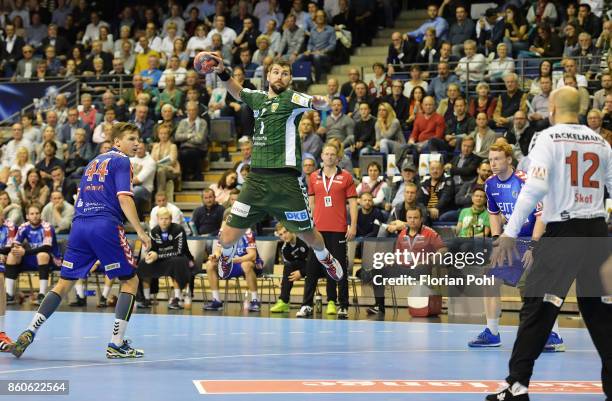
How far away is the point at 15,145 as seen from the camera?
21469 millimetres

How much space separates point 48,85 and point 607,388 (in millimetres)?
18218

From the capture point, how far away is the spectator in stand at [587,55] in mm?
18081

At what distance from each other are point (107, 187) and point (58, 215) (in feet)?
31.1

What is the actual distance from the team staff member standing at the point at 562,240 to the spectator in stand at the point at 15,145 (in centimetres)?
1604

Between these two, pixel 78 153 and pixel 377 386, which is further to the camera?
pixel 78 153

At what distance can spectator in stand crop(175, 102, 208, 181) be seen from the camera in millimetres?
19781

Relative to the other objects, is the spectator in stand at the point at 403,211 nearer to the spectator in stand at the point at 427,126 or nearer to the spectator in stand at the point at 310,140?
the spectator in stand at the point at 427,126

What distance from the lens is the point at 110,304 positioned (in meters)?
16.3

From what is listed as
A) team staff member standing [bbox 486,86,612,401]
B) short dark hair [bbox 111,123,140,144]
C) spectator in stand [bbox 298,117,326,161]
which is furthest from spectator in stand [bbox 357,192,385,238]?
team staff member standing [bbox 486,86,612,401]

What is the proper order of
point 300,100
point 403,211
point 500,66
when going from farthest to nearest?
point 500,66 < point 403,211 < point 300,100

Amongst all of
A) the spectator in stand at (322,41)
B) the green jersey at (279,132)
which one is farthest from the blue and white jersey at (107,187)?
the spectator in stand at (322,41)

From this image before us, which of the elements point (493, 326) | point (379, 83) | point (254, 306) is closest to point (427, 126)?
point (379, 83)

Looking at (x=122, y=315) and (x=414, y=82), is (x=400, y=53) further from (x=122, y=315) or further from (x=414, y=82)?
(x=122, y=315)

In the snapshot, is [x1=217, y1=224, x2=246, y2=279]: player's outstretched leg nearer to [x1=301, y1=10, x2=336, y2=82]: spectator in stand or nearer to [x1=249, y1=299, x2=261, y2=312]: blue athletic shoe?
[x1=249, y1=299, x2=261, y2=312]: blue athletic shoe
